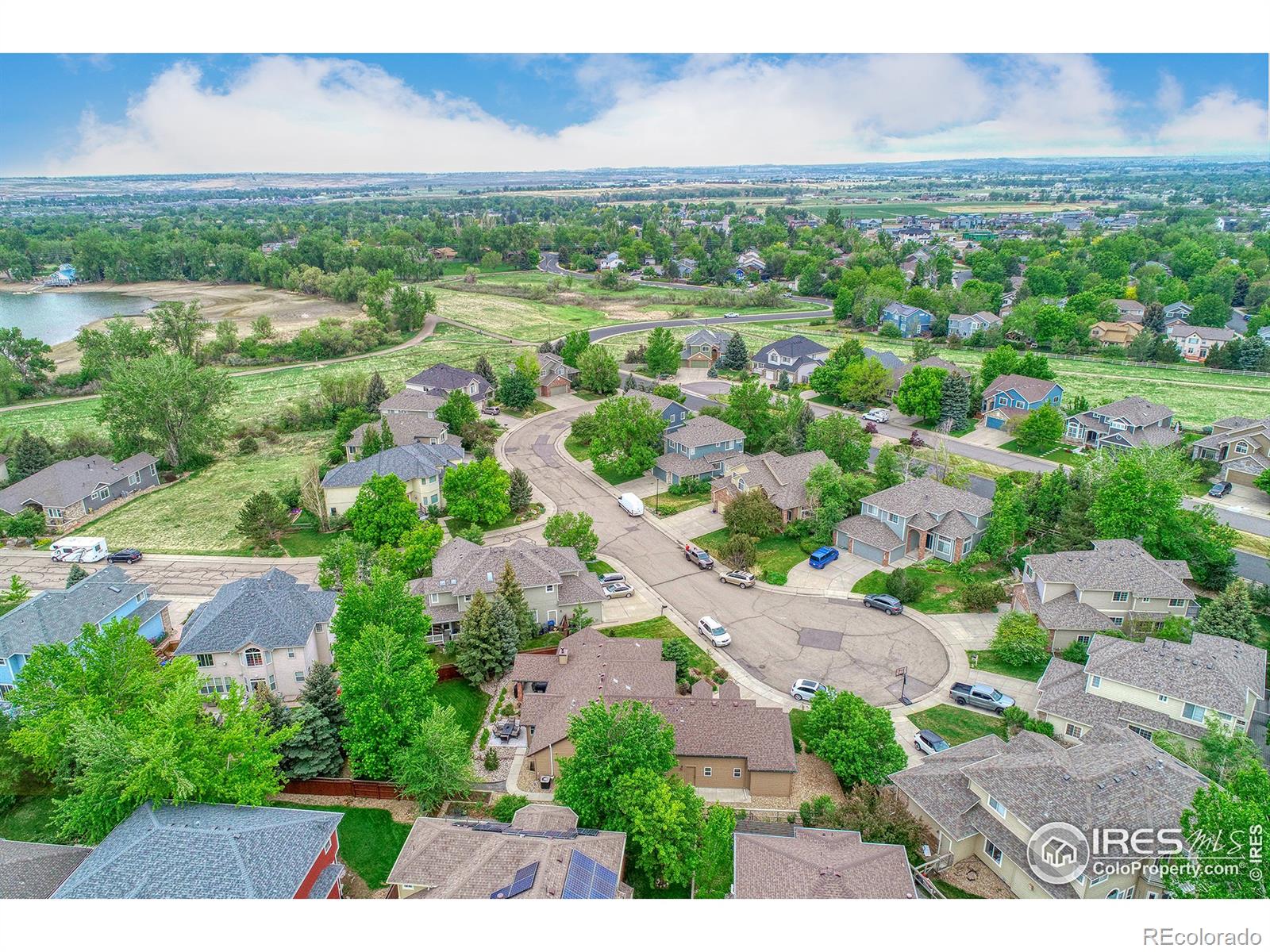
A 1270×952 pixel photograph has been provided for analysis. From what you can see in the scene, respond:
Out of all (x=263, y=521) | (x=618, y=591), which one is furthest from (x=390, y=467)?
(x=618, y=591)

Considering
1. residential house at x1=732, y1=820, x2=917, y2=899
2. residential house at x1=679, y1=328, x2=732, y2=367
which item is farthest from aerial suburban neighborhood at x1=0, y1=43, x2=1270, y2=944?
residential house at x1=679, y1=328, x2=732, y2=367

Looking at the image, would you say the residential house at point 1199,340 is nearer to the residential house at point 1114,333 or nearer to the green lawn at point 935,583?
the residential house at point 1114,333

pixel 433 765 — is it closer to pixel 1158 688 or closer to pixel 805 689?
pixel 805 689

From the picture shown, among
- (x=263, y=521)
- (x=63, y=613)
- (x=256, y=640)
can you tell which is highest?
(x=63, y=613)

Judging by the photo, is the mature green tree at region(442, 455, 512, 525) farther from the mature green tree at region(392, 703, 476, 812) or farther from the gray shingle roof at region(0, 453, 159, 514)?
the gray shingle roof at region(0, 453, 159, 514)

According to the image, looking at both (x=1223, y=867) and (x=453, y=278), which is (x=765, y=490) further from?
(x=453, y=278)

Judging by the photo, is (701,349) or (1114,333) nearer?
(701,349)

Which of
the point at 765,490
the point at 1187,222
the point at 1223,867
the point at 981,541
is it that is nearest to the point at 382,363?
the point at 765,490
